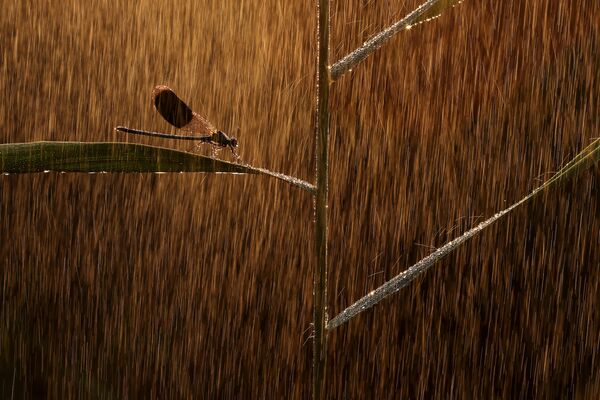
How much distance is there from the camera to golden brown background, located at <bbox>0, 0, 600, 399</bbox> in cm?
152

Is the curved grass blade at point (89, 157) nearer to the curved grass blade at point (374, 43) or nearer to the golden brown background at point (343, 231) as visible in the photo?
the curved grass blade at point (374, 43)

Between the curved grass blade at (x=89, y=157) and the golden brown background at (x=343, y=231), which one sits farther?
the golden brown background at (x=343, y=231)

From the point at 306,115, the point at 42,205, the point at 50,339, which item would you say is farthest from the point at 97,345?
the point at 306,115

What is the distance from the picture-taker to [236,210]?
1688 mm

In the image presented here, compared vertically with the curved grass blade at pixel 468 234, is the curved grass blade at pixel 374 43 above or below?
above

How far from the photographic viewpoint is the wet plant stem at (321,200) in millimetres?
395

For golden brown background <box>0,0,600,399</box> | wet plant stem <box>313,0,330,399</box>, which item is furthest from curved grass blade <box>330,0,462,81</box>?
golden brown background <box>0,0,600,399</box>

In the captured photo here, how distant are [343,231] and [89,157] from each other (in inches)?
46.7

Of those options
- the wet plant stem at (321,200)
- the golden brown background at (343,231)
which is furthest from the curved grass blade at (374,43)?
the golden brown background at (343,231)

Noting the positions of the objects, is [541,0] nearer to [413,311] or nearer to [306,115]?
[306,115]

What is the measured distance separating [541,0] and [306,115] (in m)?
0.56

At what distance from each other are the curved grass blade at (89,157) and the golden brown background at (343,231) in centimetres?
107

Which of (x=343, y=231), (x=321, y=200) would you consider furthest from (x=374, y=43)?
(x=343, y=231)

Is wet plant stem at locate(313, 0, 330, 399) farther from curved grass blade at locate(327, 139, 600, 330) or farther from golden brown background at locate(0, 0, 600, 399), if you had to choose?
golden brown background at locate(0, 0, 600, 399)
